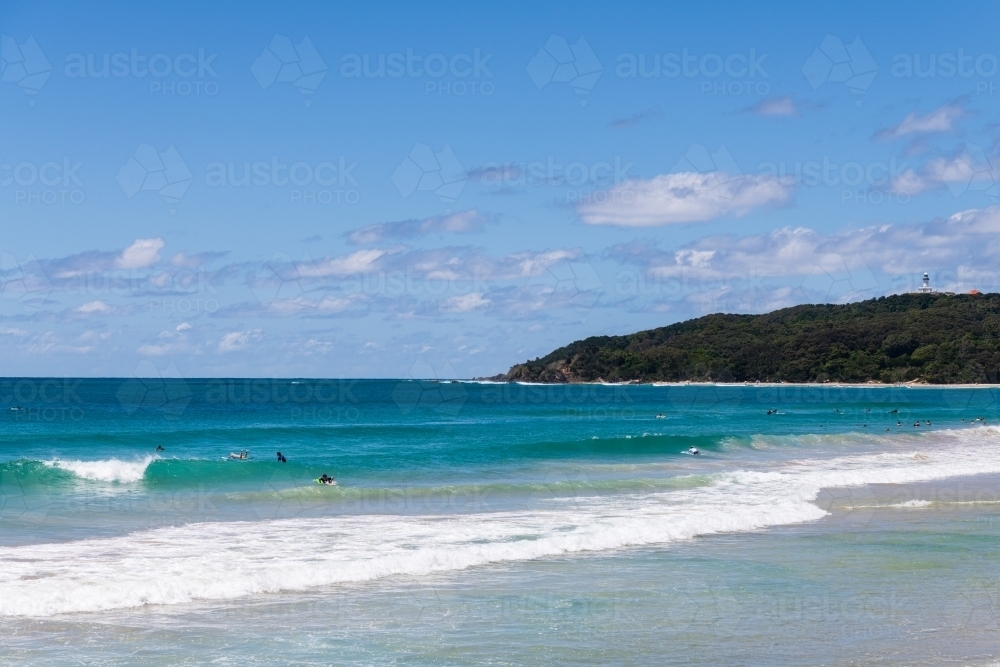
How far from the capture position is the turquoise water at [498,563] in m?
10.9

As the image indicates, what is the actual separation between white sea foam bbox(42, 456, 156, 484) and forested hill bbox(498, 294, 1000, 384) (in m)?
141

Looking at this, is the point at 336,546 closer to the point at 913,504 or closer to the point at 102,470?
the point at 913,504

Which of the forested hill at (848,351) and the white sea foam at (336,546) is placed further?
the forested hill at (848,351)

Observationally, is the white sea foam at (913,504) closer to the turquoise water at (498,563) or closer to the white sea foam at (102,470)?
the turquoise water at (498,563)

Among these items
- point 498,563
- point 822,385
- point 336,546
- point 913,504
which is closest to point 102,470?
point 336,546

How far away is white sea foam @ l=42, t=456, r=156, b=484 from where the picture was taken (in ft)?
101

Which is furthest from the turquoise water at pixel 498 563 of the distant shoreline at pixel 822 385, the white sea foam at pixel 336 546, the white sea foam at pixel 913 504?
the distant shoreline at pixel 822 385

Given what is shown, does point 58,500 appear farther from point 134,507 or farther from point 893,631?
point 893,631

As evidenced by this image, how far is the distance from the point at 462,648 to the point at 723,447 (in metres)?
35.0

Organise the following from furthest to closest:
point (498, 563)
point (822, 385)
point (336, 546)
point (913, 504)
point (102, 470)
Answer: point (822, 385) < point (102, 470) < point (913, 504) < point (336, 546) < point (498, 563)

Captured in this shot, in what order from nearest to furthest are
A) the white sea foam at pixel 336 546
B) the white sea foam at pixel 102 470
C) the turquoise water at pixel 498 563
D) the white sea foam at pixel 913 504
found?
the turquoise water at pixel 498 563 → the white sea foam at pixel 336 546 → the white sea foam at pixel 913 504 → the white sea foam at pixel 102 470

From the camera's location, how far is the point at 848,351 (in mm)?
164625

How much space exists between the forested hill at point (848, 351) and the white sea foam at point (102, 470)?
141 metres

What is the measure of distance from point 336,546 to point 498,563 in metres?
2.95
